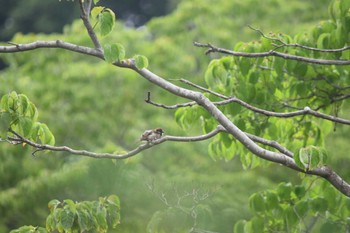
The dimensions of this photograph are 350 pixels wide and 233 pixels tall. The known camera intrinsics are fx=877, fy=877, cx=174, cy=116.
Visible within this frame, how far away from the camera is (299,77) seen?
6.05m

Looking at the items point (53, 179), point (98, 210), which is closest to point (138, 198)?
point (53, 179)

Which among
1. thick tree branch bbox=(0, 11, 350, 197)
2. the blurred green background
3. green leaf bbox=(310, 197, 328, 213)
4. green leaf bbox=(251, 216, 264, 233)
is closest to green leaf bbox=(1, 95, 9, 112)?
thick tree branch bbox=(0, 11, 350, 197)

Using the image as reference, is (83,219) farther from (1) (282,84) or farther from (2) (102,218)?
(1) (282,84)

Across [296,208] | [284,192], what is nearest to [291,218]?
[296,208]

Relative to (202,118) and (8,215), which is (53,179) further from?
(202,118)

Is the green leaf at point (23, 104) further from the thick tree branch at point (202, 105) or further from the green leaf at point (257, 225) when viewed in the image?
the green leaf at point (257, 225)

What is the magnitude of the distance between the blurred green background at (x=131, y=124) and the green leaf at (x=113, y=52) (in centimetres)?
578

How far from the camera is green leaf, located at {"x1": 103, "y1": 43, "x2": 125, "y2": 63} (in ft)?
14.4

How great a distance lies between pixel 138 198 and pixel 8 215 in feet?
6.65

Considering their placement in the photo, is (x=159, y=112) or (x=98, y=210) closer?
(x=98, y=210)

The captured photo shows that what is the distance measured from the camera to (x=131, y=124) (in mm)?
14383

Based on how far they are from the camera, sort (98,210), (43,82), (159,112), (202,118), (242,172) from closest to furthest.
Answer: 1. (98,210)
2. (202,118)
3. (242,172)
4. (159,112)
5. (43,82)

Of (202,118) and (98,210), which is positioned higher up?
(202,118)

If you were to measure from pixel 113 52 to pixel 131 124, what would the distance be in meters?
9.97
